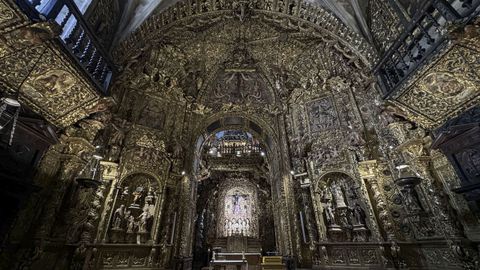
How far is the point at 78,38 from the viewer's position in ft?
16.7

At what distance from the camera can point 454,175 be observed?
4.87 m

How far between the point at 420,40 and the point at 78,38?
28.0 feet

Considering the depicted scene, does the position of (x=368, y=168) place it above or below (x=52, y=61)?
below

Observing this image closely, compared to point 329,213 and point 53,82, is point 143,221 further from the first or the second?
point 329,213

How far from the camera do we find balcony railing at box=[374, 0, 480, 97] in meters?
4.08

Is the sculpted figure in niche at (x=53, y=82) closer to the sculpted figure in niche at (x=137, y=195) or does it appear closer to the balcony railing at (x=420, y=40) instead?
the sculpted figure in niche at (x=137, y=195)

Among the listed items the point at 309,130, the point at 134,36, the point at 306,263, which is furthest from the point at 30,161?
the point at 309,130

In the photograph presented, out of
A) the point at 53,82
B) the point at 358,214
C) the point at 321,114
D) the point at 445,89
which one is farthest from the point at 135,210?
the point at 445,89

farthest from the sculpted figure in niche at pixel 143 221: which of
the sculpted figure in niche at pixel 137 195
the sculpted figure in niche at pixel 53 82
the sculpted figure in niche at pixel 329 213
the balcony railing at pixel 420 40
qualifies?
the balcony railing at pixel 420 40

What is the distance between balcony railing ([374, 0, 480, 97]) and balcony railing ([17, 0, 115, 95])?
7.32m

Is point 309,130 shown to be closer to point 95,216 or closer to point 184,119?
point 184,119

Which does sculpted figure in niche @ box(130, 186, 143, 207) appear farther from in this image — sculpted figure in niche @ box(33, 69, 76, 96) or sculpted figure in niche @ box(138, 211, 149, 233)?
sculpted figure in niche @ box(33, 69, 76, 96)

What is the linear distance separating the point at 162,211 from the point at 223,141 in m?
10.9

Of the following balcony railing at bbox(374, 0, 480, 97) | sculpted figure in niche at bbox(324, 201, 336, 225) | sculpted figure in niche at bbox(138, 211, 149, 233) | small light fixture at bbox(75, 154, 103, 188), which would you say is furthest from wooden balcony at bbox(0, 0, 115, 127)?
sculpted figure in niche at bbox(324, 201, 336, 225)
